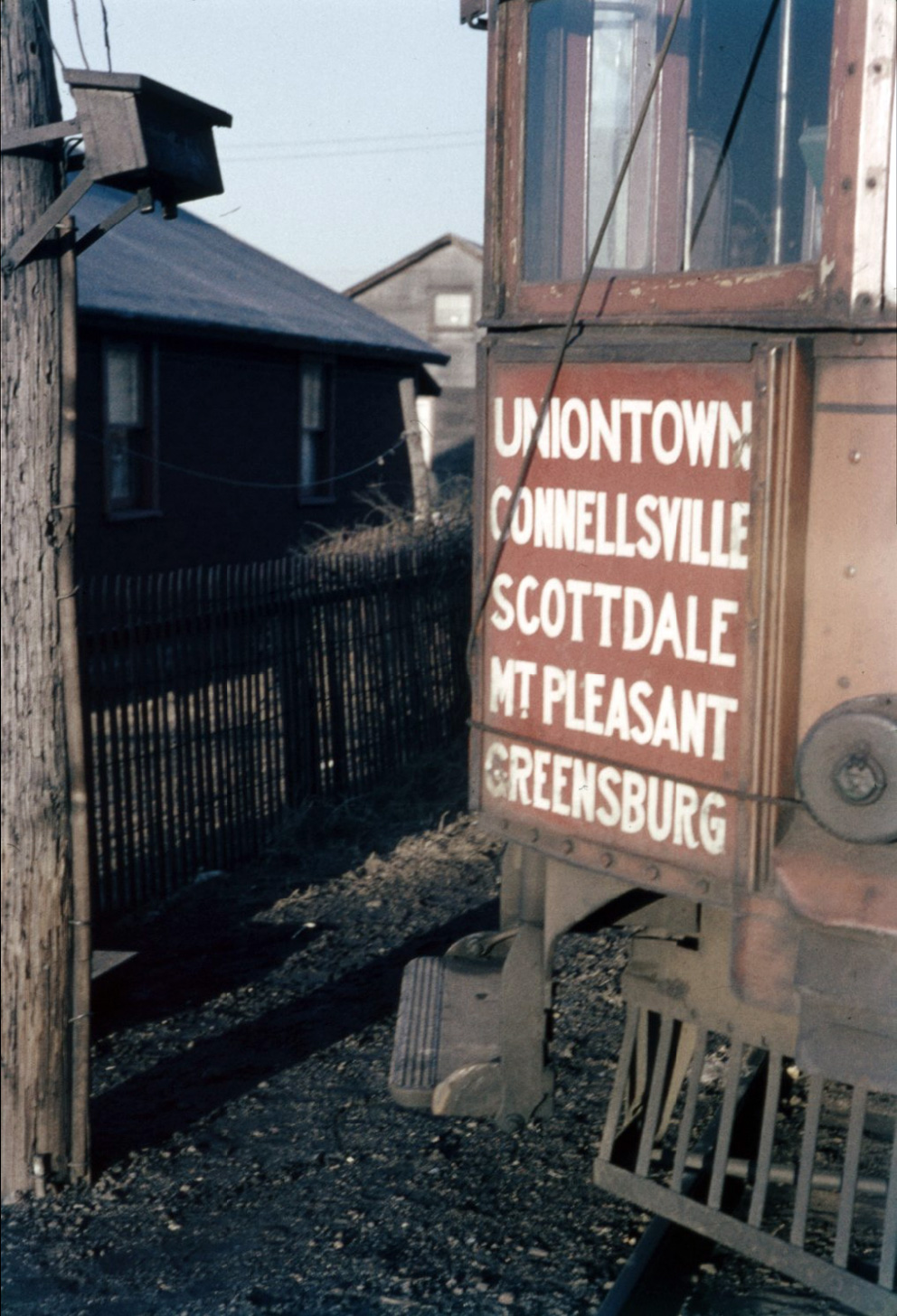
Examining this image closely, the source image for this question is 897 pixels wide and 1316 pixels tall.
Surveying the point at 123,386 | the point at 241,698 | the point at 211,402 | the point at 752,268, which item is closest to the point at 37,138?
the point at 752,268

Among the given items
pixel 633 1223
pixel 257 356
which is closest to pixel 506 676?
pixel 633 1223

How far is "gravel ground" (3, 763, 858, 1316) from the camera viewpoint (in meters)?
3.68

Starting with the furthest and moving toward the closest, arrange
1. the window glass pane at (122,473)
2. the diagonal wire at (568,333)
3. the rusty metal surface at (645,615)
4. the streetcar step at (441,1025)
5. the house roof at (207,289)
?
the window glass pane at (122,473) → the house roof at (207,289) → the streetcar step at (441,1025) → the diagonal wire at (568,333) → the rusty metal surface at (645,615)

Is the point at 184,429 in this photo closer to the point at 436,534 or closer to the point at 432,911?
the point at 436,534

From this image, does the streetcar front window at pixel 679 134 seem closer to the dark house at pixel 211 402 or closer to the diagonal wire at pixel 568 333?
the diagonal wire at pixel 568 333

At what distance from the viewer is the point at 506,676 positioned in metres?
3.57

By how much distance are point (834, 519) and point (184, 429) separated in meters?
13.2

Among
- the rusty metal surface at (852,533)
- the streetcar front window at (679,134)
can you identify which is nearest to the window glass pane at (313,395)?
the streetcar front window at (679,134)

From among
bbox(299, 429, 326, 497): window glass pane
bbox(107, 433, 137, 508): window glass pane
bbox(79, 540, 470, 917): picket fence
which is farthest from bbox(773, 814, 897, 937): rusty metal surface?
bbox(299, 429, 326, 497): window glass pane

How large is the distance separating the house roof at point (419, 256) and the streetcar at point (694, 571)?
34.7m

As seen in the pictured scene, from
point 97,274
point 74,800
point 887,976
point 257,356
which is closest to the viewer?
point 887,976

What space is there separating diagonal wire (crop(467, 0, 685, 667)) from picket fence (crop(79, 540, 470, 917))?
318cm

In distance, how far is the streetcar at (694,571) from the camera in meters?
2.86

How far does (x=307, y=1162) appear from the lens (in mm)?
4391
